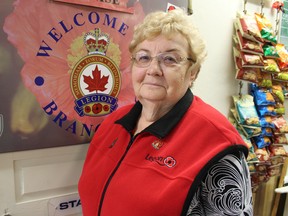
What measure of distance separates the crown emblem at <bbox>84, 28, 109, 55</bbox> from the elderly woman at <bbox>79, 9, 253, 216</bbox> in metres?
0.20

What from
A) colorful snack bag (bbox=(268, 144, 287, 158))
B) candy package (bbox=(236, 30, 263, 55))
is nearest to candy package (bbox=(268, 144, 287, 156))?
colorful snack bag (bbox=(268, 144, 287, 158))

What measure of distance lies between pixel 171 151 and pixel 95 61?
1.73ft

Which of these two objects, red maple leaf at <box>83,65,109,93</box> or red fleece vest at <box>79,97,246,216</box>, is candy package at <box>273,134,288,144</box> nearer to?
red fleece vest at <box>79,97,246,216</box>

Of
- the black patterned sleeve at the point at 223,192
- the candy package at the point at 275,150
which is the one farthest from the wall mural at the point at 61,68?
the candy package at the point at 275,150

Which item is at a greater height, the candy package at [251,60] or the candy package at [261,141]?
the candy package at [251,60]

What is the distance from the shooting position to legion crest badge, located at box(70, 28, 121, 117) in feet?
3.50

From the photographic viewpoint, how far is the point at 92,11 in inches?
41.1

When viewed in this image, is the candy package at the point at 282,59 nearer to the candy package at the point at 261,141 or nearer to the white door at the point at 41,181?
the candy package at the point at 261,141

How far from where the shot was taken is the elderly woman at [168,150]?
28.7 inches

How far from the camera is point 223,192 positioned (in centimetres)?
72

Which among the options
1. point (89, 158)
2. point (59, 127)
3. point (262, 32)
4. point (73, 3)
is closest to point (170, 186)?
point (89, 158)

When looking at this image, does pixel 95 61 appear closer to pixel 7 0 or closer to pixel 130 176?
pixel 7 0

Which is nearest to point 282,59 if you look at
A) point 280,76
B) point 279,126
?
point 280,76

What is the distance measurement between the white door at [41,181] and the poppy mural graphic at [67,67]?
0.17 ft
